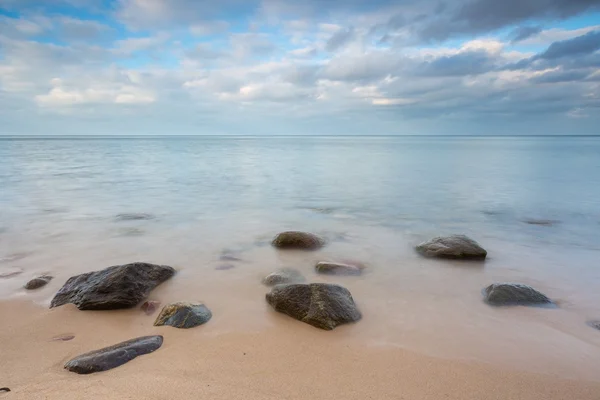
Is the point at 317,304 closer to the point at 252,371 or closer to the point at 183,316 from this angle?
the point at 252,371

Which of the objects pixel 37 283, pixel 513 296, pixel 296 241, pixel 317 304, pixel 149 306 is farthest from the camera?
pixel 296 241

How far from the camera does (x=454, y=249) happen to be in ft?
19.9

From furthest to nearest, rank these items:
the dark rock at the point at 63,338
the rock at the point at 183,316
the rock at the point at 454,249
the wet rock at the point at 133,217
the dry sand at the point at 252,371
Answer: the wet rock at the point at 133,217 → the rock at the point at 454,249 → the rock at the point at 183,316 → the dark rock at the point at 63,338 → the dry sand at the point at 252,371

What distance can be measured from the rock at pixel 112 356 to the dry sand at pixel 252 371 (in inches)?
2.5

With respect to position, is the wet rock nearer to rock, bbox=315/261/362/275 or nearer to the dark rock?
rock, bbox=315/261/362/275

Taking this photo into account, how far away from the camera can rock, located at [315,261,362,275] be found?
5422mm

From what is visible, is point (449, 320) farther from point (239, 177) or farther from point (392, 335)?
point (239, 177)

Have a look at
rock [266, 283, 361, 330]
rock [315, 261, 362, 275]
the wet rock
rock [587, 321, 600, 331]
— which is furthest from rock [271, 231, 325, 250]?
the wet rock

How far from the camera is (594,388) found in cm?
291

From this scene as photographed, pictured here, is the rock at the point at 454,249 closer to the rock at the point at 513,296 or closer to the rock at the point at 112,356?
the rock at the point at 513,296

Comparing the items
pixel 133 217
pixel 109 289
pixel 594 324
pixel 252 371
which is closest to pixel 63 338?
pixel 109 289

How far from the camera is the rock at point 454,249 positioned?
19.9 feet

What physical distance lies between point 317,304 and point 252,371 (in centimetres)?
106

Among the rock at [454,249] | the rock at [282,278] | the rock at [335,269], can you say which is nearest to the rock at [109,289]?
the rock at [282,278]
